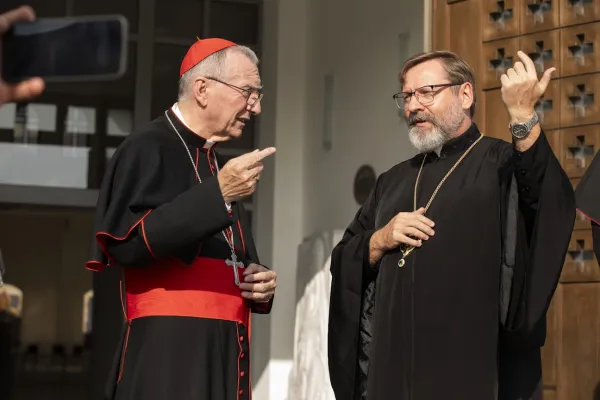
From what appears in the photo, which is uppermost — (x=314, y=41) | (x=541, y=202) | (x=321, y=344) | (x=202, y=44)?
(x=314, y=41)

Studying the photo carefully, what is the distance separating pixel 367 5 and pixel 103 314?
4707 mm

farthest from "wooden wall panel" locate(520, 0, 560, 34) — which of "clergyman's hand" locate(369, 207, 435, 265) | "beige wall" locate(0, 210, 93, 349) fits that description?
"beige wall" locate(0, 210, 93, 349)

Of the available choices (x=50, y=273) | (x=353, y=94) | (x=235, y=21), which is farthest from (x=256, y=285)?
(x=50, y=273)

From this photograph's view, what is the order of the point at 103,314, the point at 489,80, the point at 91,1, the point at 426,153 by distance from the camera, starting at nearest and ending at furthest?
the point at 426,153
the point at 489,80
the point at 91,1
the point at 103,314

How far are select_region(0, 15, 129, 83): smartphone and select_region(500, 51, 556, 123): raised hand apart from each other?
1.82m

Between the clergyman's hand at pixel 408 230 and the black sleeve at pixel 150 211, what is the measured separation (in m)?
0.70

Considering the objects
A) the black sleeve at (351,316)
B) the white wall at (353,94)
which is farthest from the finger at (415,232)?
the white wall at (353,94)

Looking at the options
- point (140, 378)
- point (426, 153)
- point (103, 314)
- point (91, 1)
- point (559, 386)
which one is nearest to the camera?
point (140, 378)

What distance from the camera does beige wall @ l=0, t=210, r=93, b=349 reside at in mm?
21859

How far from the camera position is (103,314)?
11.1m

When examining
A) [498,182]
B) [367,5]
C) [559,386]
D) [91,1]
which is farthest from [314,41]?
[498,182]

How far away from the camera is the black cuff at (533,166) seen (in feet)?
11.2

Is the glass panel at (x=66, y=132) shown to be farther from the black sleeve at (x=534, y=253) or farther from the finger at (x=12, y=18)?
the finger at (x=12, y=18)

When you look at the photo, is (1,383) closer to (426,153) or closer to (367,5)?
(367,5)
